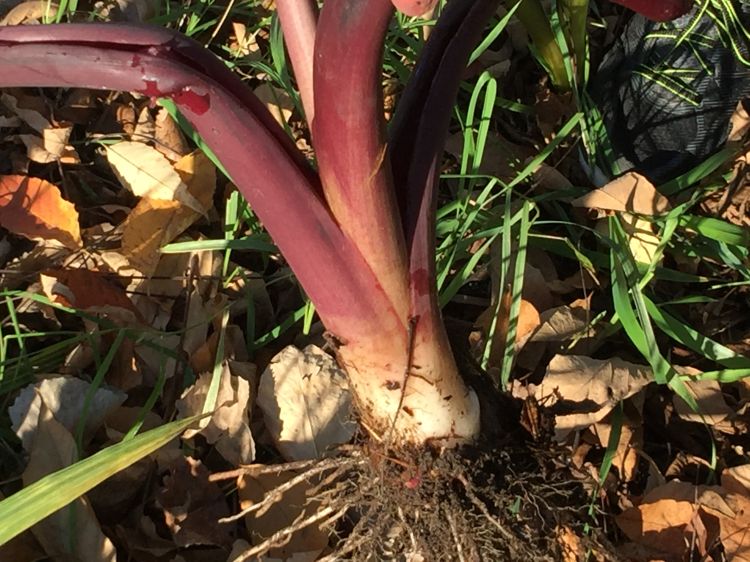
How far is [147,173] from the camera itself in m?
1.36

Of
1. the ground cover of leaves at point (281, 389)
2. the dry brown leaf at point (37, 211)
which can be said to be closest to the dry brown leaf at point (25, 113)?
the ground cover of leaves at point (281, 389)

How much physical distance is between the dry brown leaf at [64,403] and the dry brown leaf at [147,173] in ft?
1.07

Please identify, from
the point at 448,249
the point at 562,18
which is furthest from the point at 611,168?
the point at 448,249

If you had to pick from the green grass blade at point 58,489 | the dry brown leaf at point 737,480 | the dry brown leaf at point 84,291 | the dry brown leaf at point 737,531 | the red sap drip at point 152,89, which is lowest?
the dry brown leaf at point 737,531

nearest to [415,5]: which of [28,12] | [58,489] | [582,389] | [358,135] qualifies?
[358,135]

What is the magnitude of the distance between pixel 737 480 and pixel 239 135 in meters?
0.79

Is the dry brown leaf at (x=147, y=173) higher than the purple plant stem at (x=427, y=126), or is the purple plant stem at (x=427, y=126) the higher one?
the dry brown leaf at (x=147, y=173)

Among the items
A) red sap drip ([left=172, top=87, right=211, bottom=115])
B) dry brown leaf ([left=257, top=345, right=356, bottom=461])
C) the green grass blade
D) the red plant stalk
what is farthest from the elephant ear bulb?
dry brown leaf ([left=257, top=345, right=356, bottom=461])

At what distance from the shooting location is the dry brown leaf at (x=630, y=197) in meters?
1.27

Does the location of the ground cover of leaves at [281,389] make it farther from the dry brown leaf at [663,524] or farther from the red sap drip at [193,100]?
the red sap drip at [193,100]

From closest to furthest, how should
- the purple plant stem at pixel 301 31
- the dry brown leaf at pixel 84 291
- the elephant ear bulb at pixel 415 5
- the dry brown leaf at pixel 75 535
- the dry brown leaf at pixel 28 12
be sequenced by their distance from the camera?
the elephant ear bulb at pixel 415 5 → the purple plant stem at pixel 301 31 → the dry brown leaf at pixel 75 535 → the dry brown leaf at pixel 84 291 → the dry brown leaf at pixel 28 12

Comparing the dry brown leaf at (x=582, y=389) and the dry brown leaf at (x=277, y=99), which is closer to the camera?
the dry brown leaf at (x=582, y=389)

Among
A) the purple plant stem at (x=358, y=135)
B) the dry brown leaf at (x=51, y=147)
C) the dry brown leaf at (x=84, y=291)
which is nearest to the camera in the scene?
the purple plant stem at (x=358, y=135)

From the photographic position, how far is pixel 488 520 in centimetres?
97
